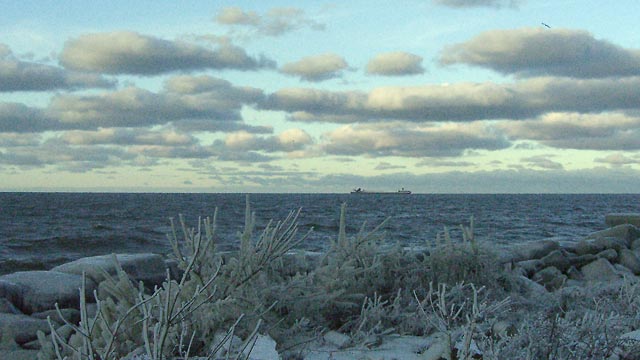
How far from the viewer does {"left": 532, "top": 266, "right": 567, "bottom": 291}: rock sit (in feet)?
29.0

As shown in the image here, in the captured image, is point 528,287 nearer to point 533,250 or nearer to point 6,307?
point 533,250

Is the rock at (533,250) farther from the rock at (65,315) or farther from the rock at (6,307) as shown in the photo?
the rock at (6,307)

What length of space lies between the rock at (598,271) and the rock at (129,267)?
641cm

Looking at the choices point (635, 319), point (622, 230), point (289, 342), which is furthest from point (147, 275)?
point (622, 230)

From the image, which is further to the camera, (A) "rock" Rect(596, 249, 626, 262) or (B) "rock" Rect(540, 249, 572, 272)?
(A) "rock" Rect(596, 249, 626, 262)

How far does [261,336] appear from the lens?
4.38 m

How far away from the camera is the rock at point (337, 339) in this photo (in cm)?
465

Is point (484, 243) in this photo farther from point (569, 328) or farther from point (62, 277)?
point (62, 277)

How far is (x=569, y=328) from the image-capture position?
4.08 meters

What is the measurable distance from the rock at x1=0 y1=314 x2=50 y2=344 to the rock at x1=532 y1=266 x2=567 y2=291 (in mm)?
6030

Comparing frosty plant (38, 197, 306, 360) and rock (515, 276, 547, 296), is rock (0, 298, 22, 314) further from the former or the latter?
rock (515, 276, 547, 296)

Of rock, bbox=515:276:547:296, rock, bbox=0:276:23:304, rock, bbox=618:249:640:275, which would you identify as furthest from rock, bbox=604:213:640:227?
rock, bbox=0:276:23:304

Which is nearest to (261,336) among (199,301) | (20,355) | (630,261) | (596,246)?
(199,301)

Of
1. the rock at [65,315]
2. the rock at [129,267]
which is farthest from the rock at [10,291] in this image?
the rock at [129,267]
